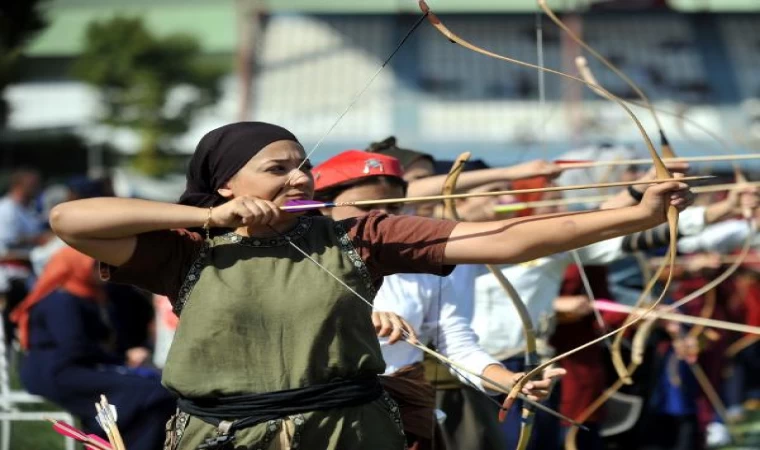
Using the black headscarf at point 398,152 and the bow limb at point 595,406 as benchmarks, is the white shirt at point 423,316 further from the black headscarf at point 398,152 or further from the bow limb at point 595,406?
the bow limb at point 595,406

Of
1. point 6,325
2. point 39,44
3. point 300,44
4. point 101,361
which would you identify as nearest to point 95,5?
point 39,44

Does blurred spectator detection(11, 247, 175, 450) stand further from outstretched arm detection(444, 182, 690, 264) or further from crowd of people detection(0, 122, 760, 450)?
outstretched arm detection(444, 182, 690, 264)

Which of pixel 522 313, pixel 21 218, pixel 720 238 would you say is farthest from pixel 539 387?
pixel 21 218

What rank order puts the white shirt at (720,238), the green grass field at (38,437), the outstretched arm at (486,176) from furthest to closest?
the green grass field at (38,437), the white shirt at (720,238), the outstretched arm at (486,176)

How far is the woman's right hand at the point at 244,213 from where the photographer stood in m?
2.83

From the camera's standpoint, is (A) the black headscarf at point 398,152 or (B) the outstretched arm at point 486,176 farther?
(A) the black headscarf at point 398,152

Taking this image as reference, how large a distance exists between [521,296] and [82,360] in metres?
1.95

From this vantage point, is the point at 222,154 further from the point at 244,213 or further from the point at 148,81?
the point at 148,81

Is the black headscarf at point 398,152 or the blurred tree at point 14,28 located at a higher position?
the blurred tree at point 14,28

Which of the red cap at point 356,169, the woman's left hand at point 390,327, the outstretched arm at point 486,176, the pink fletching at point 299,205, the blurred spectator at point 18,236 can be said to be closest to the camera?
the pink fletching at point 299,205

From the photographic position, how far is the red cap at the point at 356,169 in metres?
4.09

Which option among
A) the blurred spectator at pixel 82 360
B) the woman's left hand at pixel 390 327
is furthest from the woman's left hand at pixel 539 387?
the blurred spectator at pixel 82 360

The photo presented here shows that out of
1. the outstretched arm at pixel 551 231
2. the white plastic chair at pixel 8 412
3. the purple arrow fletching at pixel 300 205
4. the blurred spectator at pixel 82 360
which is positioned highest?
the purple arrow fletching at pixel 300 205

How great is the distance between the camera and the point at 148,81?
35.0 meters
